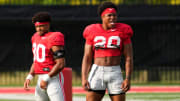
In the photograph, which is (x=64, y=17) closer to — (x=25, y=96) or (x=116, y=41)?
(x=25, y=96)

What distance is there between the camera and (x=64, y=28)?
791 inches

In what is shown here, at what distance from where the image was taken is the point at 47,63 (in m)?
6.64

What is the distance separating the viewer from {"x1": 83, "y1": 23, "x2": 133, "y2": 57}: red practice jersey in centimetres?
650

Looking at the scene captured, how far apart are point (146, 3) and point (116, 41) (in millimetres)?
13736

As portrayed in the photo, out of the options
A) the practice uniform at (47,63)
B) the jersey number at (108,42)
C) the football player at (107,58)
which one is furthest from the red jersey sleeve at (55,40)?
the jersey number at (108,42)

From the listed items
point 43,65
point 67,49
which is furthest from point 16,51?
point 43,65

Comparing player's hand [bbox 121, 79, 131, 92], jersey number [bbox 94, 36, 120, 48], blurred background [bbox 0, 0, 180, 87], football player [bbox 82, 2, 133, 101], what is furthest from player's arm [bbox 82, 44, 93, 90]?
blurred background [bbox 0, 0, 180, 87]

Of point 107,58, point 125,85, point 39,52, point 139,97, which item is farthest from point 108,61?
point 139,97

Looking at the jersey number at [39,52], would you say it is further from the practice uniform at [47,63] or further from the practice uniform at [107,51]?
the practice uniform at [107,51]

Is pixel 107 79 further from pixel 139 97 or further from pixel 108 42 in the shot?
Answer: pixel 139 97

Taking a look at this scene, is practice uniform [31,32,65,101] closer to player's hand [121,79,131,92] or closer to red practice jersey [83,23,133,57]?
red practice jersey [83,23,133,57]

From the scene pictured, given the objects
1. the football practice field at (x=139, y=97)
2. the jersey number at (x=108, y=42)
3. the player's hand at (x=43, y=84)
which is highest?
the jersey number at (x=108, y=42)

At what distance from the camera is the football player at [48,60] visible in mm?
6508

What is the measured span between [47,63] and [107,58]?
83 cm
